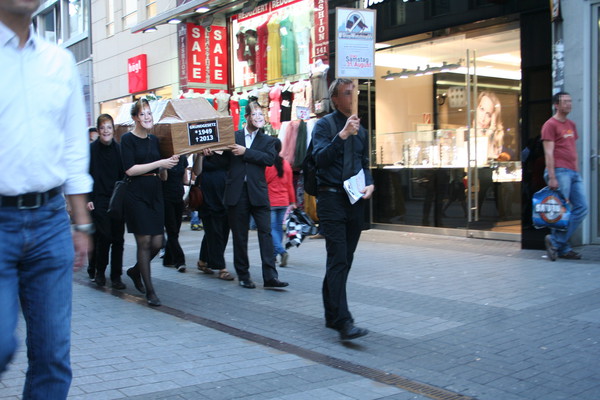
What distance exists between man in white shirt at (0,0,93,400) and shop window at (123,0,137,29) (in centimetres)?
1885

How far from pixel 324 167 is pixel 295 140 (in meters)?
7.32

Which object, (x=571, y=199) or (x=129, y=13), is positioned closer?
(x=571, y=199)

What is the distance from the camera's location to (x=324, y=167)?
17.2ft

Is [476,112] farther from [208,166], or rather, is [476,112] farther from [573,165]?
[208,166]

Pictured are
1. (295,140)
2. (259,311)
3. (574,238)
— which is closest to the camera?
(259,311)

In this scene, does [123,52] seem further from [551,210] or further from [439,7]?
[551,210]

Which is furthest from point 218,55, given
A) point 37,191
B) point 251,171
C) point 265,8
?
point 37,191

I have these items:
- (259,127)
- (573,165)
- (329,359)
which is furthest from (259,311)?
(573,165)

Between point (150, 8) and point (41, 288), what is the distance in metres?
18.3

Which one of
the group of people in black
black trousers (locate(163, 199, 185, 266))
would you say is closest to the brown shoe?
the group of people in black

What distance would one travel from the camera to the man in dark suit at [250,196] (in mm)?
7238

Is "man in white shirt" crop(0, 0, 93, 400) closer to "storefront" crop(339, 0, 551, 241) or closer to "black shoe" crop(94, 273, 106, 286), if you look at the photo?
"black shoe" crop(94, 273, 106, 286)

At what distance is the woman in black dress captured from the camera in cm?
664

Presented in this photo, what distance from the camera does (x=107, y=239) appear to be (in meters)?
7.88
